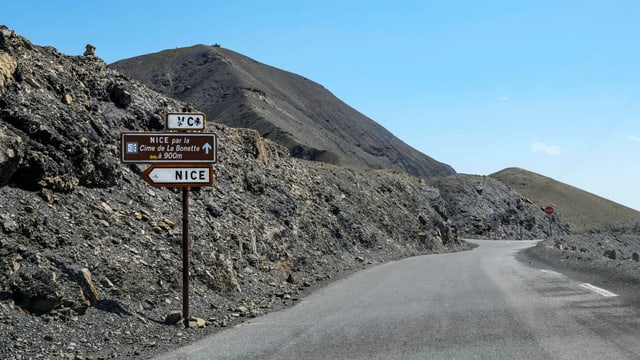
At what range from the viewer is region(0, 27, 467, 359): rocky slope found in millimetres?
8836

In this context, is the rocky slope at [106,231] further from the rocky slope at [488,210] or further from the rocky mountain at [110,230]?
the rocky slope at [488,210]

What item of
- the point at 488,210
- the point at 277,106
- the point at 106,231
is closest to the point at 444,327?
the point at 106,231

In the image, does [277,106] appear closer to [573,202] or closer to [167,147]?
[573,202]

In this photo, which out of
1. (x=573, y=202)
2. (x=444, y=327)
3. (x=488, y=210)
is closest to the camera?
(x=444, y=327)

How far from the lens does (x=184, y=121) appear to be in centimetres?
1117

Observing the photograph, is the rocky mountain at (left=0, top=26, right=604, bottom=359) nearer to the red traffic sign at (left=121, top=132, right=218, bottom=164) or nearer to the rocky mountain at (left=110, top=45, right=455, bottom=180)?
the red traffic sign at (left=121, top=132, right=218, bottom=164)

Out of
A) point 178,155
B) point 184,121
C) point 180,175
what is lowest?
point 180,175

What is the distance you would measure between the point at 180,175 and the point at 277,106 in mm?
91646

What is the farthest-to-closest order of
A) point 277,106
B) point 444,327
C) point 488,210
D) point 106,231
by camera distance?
point 277,106
point 488,210
point 106,231
point 444,327

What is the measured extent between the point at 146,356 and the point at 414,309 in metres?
5.22

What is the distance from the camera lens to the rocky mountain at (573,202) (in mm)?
118625

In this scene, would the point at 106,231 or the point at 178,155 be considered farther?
the point at 106,231

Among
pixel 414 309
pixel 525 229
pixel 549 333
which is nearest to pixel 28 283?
pixel 414 309

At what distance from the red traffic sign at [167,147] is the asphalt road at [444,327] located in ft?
10.9
